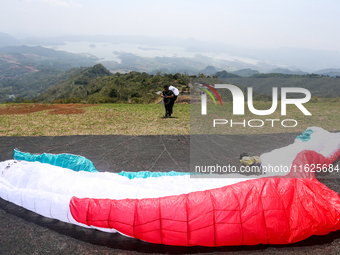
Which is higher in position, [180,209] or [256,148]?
[180,209]

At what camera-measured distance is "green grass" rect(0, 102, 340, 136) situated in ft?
22.2

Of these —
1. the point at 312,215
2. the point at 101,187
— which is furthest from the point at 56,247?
the point at 312,215

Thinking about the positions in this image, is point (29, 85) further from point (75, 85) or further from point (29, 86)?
point (75, 85)

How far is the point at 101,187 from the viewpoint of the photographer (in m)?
2.61

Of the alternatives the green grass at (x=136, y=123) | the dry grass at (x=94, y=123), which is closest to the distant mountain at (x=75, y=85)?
the dry grass at (x=94, y=123)

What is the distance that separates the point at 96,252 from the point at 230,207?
4.90ft

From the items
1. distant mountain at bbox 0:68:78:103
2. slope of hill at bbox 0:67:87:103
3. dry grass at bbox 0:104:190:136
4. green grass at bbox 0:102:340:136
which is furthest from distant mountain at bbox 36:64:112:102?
green grass at bbox 0:102:340:136

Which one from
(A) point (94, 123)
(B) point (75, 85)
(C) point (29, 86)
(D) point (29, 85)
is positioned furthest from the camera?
(D) point (29, 85)

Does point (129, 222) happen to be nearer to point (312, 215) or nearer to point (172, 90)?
point (312, 215)

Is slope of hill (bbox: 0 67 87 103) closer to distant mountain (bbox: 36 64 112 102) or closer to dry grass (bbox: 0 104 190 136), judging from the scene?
distant mountain (bbox: 36 64 112 102)

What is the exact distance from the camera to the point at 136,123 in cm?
790

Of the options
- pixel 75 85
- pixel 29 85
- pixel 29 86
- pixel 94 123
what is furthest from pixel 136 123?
pixel 29 85

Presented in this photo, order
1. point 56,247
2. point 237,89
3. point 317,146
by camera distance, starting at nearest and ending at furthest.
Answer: point 56,247 < point 317,146 < point 237,89

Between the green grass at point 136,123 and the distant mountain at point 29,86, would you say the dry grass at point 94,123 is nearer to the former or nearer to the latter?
the green grass at point 136,123
